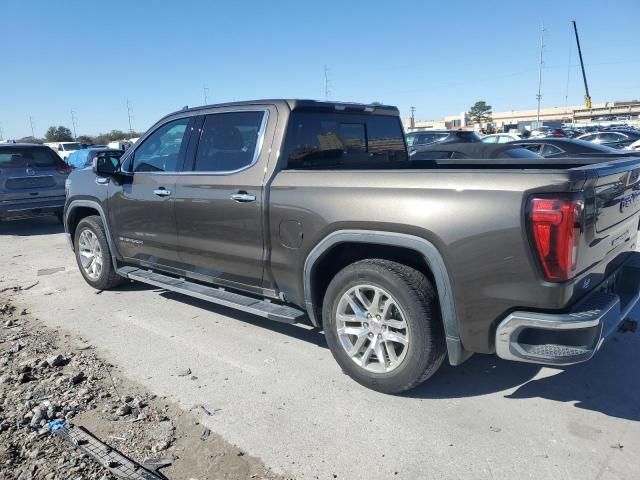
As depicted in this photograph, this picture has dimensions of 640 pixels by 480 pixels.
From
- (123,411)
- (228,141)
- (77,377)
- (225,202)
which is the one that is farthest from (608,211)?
(77,377)

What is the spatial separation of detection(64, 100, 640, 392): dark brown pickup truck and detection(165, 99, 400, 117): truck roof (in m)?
0.02

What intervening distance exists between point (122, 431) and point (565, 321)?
2.59 metres

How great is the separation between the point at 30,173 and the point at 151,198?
6552mm

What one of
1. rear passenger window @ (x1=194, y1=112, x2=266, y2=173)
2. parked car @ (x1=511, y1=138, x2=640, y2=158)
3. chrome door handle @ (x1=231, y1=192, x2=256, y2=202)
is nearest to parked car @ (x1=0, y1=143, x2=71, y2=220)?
rear passenger window @ (x1=194, y1=112, x2=266, y2=173)

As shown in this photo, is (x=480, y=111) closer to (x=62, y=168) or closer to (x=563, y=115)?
(x=563, y=115)

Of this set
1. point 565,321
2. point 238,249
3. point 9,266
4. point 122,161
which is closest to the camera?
point 565,321

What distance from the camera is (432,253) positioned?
2.96m

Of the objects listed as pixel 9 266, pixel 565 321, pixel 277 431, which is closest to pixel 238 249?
pixel 277 431

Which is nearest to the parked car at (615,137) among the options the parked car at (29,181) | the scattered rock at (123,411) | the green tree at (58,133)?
the parked car at (29,181)

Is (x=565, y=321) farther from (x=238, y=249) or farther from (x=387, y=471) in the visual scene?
(x=238, y=249)

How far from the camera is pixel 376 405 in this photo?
3318 millimetres

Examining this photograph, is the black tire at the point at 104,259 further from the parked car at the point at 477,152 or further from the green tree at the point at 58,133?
the green tree at the point at 58,133

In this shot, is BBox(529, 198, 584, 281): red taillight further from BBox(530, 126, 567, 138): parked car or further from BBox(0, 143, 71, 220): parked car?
BBox(530, 126, 567, 138): parked car

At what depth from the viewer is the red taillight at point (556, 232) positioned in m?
2.57
